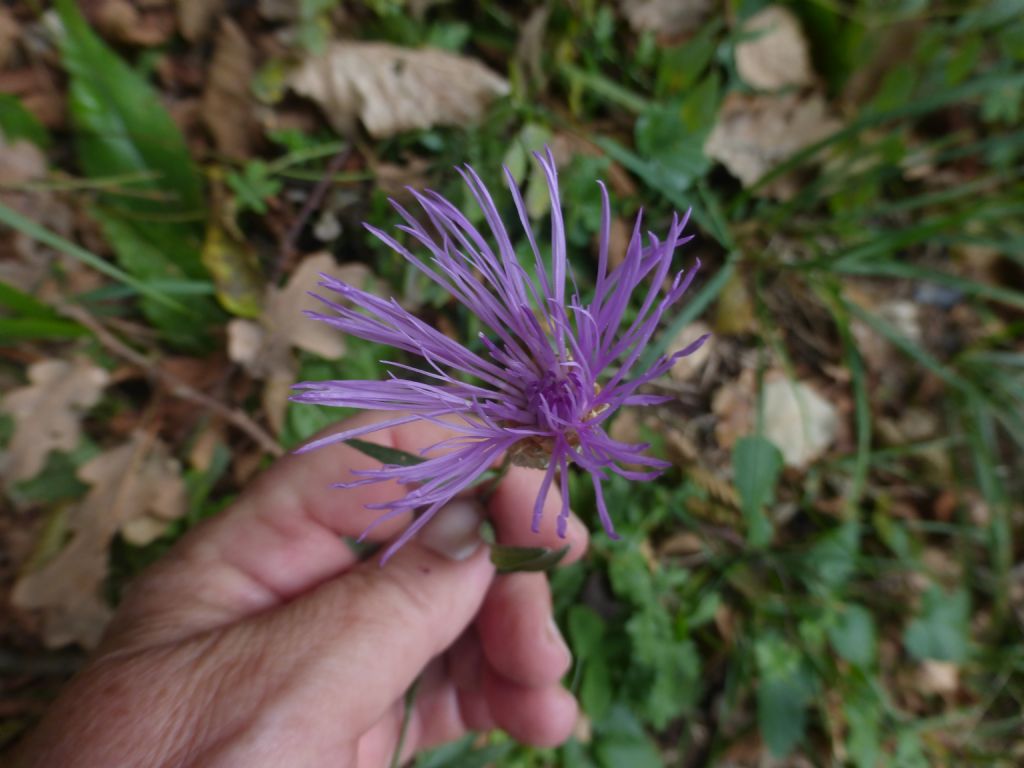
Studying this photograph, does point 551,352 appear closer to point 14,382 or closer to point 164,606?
point 164,606

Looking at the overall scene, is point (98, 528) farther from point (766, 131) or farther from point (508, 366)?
point (766, 131)

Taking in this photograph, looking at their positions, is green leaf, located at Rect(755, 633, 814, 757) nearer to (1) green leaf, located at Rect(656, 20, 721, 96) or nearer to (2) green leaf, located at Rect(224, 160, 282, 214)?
(1) green leaf, located at Rect(656, 20, 721, 96)

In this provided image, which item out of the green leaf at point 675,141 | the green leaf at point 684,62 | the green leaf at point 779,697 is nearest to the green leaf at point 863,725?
the green leaf at point 779,697

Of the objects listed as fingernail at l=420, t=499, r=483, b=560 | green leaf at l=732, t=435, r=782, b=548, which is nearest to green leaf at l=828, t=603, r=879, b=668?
green leaf at l=732, t=435, r=782, b=548

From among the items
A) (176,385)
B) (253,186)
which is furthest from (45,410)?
(253,186)

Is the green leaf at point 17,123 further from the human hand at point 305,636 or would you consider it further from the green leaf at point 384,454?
the green leaf at point 384,454
